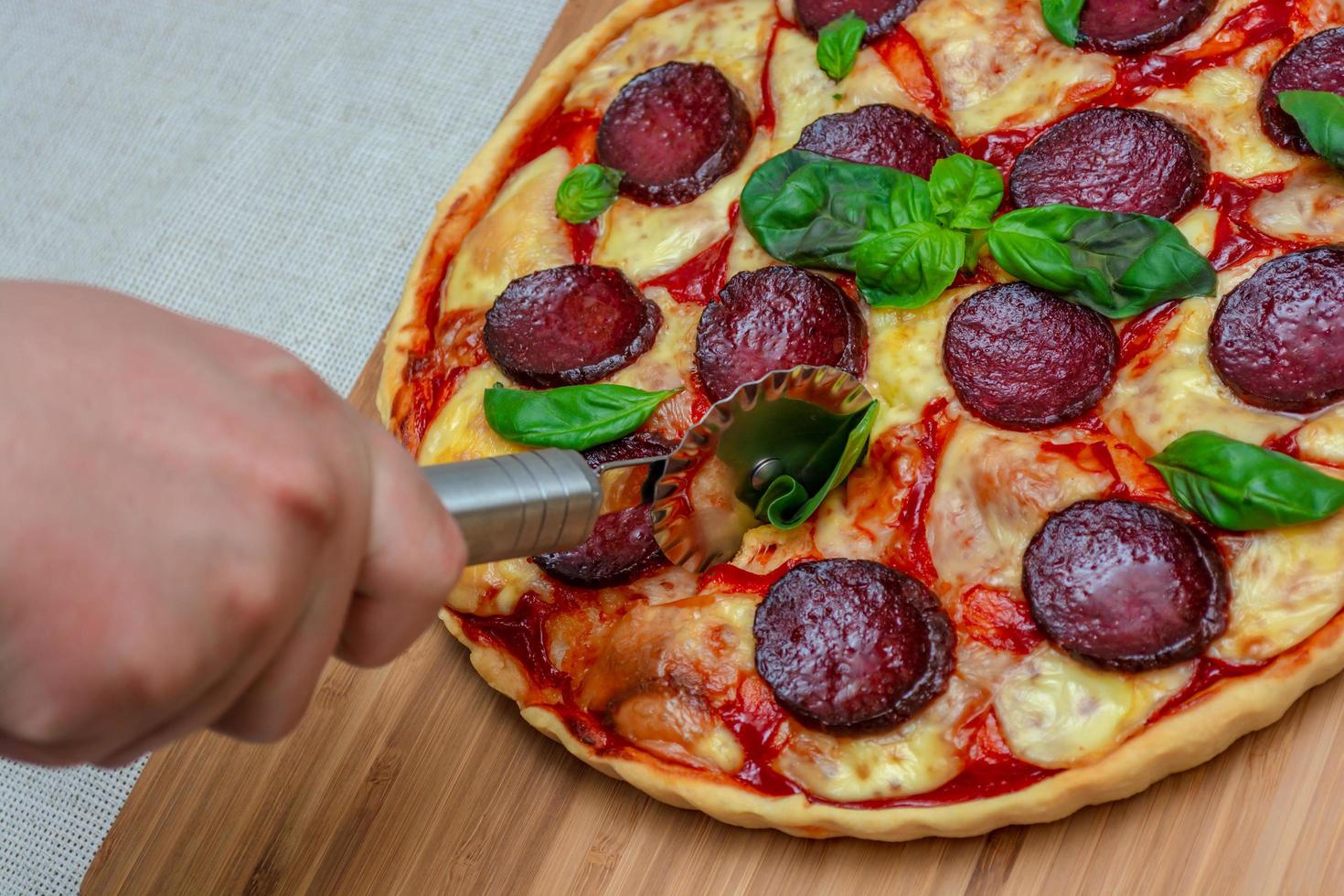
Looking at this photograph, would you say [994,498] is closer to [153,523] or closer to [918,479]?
[918,479]

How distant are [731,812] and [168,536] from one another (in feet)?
4.76

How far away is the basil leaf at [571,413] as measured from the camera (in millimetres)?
2727

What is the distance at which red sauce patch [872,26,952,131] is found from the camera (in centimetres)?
311

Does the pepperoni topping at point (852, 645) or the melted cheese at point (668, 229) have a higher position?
the melted cheese at point (668, 229)

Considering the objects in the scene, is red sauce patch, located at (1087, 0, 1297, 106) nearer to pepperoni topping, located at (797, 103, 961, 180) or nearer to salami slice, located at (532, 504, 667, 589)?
pepperoni topping, located at (797, 103, 961, 180)

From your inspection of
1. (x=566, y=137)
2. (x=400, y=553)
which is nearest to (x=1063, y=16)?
(x=566, y=137)

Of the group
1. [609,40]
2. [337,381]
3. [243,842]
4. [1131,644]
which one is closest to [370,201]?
[337,381]

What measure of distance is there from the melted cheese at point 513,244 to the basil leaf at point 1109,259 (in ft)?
3.77

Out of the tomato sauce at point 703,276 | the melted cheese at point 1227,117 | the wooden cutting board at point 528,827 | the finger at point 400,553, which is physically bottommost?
the wooden cutting board at point 528,827

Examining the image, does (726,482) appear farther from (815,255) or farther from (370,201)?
(370,201)

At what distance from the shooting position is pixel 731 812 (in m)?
2.52

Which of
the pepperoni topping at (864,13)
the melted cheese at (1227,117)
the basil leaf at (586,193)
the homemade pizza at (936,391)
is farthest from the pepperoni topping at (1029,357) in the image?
the basil leaf at (586,193)

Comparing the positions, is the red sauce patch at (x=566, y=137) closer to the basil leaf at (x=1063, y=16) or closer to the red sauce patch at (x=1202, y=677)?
the basil leaf at (x=1063, y=16)

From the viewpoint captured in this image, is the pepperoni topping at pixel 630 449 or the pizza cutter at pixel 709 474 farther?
the pepperoni topping at pixel 630 449
